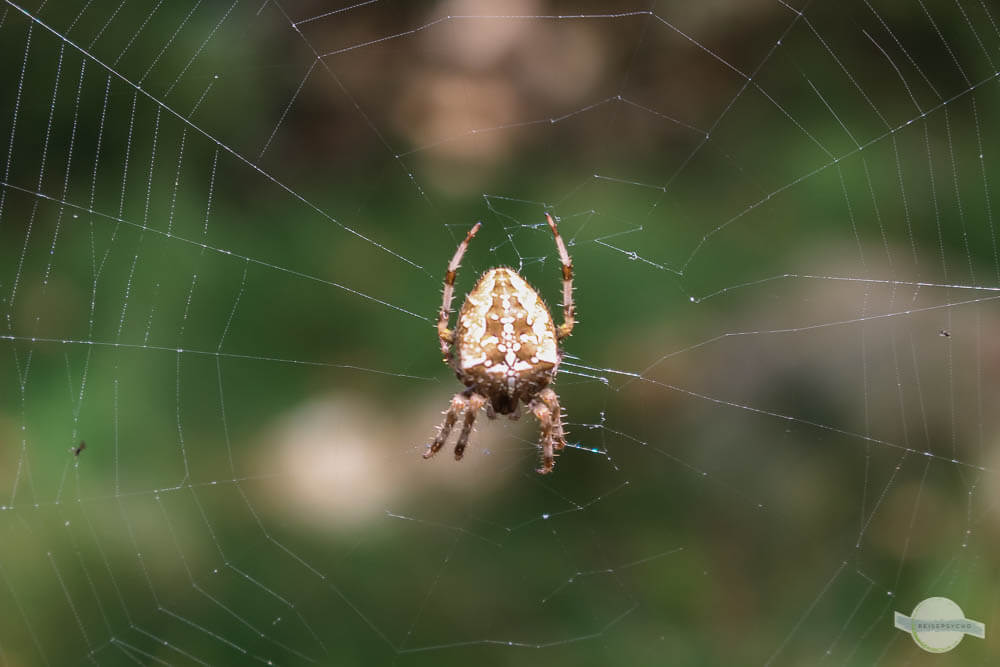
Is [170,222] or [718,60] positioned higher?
[718,60]

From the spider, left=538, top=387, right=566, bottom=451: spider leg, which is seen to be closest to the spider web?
left=538, top=387, right=566, bottom=451: spider leg

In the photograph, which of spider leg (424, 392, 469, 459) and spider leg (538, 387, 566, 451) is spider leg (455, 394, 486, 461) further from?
spider leg (538, 387, 566, 451)

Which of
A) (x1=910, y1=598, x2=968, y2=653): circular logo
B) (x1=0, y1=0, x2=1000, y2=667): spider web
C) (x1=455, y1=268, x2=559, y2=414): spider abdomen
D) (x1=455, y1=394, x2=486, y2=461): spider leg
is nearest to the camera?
(x1=455, y1=268, x2=559, y2=414): spider abdomen

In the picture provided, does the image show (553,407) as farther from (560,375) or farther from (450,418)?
(560,375)

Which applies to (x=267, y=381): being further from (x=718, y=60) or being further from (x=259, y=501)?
(x=718, y=60)

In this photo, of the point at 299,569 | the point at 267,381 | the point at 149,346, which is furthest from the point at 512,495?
the point at 149,346

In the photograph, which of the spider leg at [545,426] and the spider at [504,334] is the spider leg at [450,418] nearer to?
the spider at [504,334]
